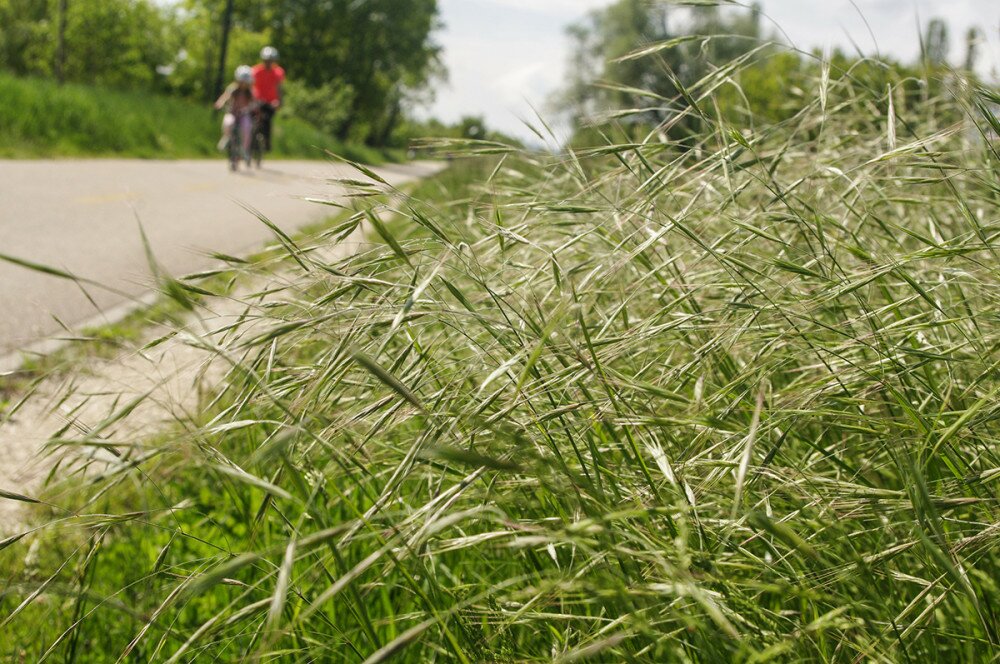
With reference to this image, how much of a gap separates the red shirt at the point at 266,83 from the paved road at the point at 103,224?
3.97 m

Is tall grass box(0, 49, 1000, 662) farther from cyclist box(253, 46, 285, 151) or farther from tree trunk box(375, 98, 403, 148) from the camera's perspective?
tree trunk box(375, 98, 403, 148)

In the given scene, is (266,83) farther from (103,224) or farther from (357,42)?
(357,42)

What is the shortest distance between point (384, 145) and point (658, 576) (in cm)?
5830

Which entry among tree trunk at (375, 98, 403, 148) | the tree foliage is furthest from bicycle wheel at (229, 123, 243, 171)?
tree trunk at (375, 98, 403, 148)

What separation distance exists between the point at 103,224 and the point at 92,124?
7.42 meters

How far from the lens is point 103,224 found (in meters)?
7.00

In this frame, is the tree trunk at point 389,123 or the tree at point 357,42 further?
the tree trunk at point 389,123

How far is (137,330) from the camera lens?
14.2 ft

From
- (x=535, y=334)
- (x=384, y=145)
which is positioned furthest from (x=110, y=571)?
(x=384, y=145)

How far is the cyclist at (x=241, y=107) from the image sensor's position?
1406 cm

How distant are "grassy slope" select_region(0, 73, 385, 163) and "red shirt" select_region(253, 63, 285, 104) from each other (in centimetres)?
204

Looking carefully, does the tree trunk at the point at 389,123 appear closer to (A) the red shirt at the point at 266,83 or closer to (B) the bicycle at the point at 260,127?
(A) the red shirt at the point at 266,83

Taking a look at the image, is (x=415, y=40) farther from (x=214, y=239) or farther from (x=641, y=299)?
(x=641, y=299)

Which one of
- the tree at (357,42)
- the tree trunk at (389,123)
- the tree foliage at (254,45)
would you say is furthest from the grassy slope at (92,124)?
the tree trunk at (389,123)
